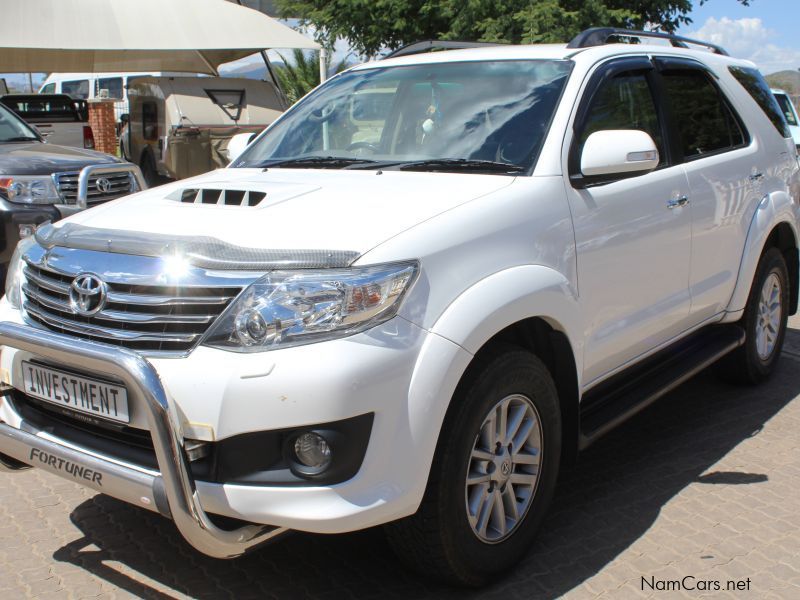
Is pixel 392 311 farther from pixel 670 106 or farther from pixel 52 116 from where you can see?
pixel 52 116

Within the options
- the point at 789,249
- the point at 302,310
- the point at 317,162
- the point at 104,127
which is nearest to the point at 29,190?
the point at 317,162

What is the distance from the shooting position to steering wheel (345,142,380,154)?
12.8 feet

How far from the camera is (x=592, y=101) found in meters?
3.67

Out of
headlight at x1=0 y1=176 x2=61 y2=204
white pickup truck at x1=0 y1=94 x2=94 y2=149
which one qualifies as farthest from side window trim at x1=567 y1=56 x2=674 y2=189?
white pickup truck at x1=0 y1=94 x2=94 y2=149

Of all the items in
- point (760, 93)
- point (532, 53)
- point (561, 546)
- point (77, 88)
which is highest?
point (77, 88)

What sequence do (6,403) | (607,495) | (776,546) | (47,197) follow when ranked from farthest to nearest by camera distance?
(47,197)
(607,495)
(776,546)
(6,403)

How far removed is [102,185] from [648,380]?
5.26m

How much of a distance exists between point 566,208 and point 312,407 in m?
1.40

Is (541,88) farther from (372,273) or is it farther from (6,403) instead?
(6,403)

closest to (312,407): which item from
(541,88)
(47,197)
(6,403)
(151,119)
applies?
(6,403)

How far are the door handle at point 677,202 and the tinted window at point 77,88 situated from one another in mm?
24556

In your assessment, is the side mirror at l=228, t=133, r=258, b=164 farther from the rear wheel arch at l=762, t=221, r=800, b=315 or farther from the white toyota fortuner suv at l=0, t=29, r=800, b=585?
the rear wheel arch at l=762, t=221, r=800, b=315

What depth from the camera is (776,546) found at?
3432 mm

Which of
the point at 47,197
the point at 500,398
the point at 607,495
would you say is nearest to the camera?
the point at 500,398
